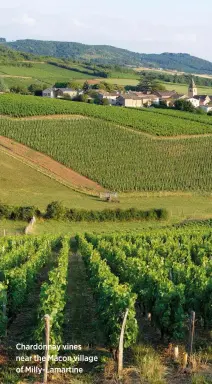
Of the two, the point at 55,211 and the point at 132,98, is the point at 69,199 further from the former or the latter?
the point at 132,98

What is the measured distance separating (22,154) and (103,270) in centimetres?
4732

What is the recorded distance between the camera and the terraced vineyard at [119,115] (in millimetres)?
79312

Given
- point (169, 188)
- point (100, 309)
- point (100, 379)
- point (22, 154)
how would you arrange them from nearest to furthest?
point (100, 379) → point (100, 309) → point (169, 188) → point (22, 154)

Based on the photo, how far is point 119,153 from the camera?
230ft

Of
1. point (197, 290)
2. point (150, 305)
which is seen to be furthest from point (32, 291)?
point (197, 290)

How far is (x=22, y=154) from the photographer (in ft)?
220

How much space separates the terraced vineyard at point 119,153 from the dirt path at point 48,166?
105 cm

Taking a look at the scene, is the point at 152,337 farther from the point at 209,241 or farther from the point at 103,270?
the point at 209,241

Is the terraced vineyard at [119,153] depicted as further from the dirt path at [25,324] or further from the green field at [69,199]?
the dirt path at [25,324]

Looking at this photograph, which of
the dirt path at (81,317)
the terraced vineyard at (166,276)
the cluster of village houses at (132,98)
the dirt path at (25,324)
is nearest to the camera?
the dirt path at (25,324)

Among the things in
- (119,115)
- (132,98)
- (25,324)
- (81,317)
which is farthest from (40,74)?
(25,324)

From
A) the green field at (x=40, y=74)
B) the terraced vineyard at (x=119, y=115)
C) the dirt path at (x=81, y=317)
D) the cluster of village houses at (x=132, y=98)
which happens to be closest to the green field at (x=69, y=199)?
the terraced vineyard at (x=119, y=115)

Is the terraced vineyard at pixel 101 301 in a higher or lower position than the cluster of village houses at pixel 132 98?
A: lower

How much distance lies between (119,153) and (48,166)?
11.3 meters
